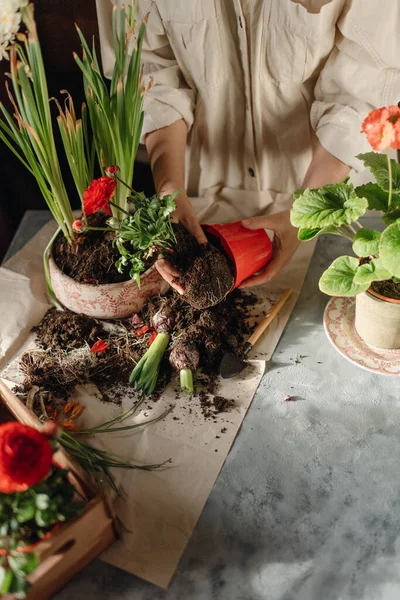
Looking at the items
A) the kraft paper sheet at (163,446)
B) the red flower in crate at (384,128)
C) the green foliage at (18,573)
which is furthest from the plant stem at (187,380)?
the red flower in crate at (384,128)

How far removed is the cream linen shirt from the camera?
3.90 ft

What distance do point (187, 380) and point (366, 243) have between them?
45cm

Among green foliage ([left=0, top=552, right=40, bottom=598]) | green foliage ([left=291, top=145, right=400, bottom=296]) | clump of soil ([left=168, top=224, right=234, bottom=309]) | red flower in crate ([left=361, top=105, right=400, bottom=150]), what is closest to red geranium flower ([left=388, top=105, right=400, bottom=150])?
red flower in crate ([left=361, top=105, right=400, bottom=150])

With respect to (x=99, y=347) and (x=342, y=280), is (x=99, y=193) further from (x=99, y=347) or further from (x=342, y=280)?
(x=342, y=280)

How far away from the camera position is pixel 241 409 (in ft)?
3.62

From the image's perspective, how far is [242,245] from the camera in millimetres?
1184

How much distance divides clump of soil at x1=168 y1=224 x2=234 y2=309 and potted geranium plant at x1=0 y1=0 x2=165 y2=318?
0.09 meters

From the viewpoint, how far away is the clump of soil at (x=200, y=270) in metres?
1.13

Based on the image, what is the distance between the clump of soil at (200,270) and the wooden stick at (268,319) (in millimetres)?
127

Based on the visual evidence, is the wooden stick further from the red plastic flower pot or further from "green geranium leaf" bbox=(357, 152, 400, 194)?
"green geranium leaf" bbox=(357, 152, 400, 194)

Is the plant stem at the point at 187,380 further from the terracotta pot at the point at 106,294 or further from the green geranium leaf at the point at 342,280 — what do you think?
the green geranium leaf at the point at 342,280

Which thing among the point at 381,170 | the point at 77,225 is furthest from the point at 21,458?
the point at 381,170

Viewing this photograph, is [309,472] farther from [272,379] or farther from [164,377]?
[164,377]

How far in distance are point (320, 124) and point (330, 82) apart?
3.8 inches
